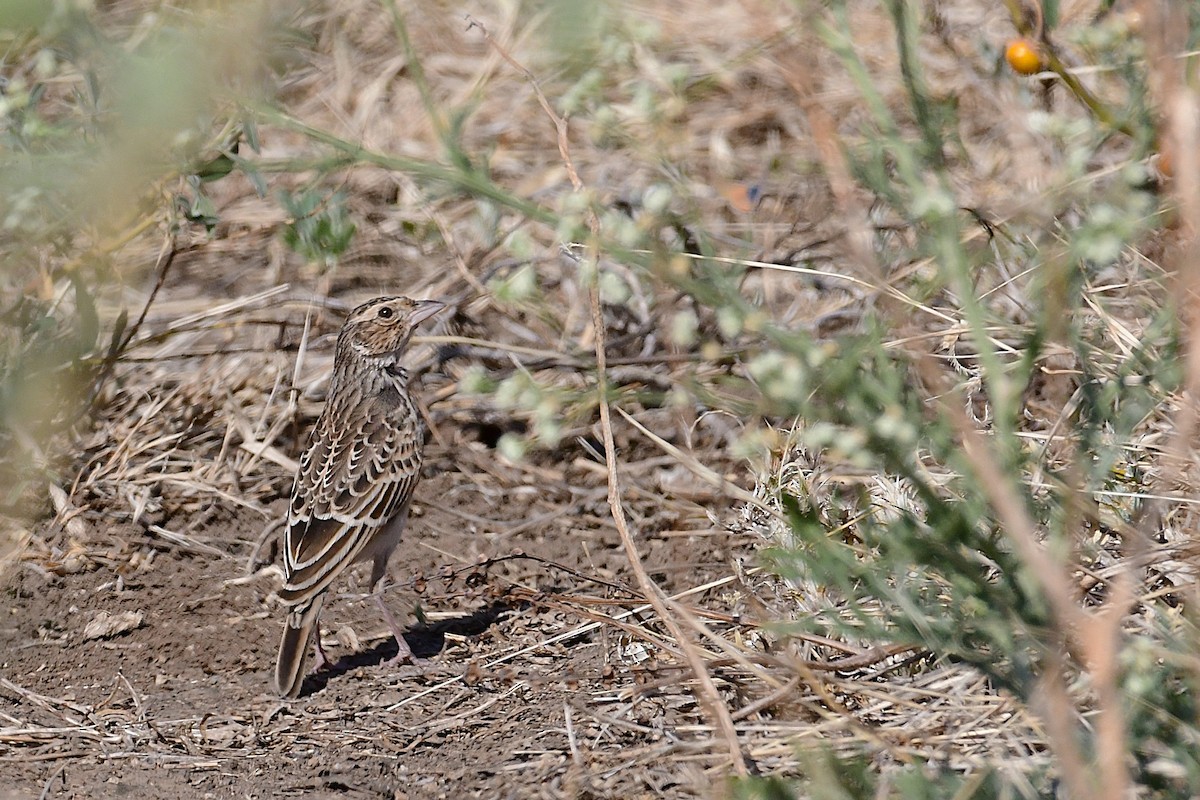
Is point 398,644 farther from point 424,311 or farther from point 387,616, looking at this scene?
point 424,311

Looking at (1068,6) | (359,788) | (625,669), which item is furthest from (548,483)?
(1068,6)

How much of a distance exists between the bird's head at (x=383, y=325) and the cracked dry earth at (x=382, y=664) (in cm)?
67

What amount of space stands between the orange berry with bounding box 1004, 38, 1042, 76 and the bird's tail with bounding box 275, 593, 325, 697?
3.13m

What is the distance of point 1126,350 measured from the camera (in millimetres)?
4270

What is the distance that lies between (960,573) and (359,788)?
2.06 meters

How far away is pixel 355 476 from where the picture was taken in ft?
18.0

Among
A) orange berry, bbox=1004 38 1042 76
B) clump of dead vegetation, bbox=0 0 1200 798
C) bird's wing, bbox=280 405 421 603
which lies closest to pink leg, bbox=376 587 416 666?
bird's wing, bbox=280 405 421 603

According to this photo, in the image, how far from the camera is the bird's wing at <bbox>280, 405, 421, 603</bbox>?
203 inches

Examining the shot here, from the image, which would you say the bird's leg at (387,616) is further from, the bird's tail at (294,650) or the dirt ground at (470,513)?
the bird's tail at (294,650)

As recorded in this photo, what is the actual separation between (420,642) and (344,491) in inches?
26.4

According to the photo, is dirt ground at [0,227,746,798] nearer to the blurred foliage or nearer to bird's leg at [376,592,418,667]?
bird's leg at [376,592,418,667]

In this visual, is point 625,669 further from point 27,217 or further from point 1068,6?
point 1068,6

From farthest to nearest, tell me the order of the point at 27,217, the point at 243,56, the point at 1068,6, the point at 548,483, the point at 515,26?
the point at 515,26, the point at 1068,6, the point at 548,483, the point at 27,217, the point at 243,56

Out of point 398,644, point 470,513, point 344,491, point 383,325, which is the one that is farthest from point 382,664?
point 383,325
